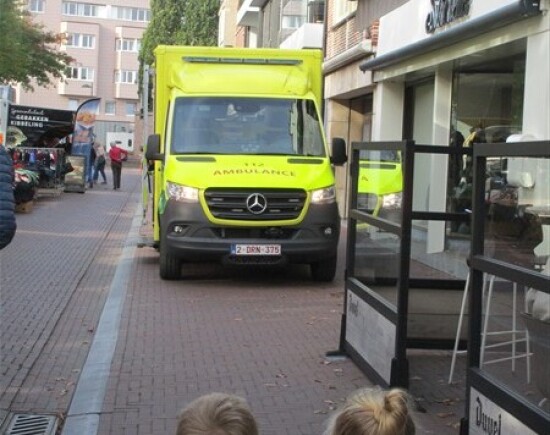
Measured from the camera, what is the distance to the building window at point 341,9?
18406mm

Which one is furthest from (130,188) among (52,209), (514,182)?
(514,182)

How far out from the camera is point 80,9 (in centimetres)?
8862

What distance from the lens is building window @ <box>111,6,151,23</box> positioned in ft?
293

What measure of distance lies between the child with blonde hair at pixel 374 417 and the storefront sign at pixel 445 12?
361 inches

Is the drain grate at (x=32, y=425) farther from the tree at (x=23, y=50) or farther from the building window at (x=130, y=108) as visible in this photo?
the building window at (x=130, y=108)

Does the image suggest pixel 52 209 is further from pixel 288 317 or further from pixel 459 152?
pixel 459 152

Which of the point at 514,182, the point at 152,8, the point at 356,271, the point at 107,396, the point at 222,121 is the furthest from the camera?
the point at 152,8

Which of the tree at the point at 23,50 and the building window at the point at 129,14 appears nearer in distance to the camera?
the tree at the point at 23,50

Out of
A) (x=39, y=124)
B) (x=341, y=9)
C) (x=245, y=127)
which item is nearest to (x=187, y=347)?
(x=245, y=127)

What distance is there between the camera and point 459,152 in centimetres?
584

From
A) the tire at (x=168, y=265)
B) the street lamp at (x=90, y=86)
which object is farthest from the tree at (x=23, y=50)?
the street lamp at (x=90, y=86)

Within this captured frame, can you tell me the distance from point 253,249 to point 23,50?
2995cm

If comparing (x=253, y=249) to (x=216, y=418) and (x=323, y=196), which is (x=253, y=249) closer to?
(x=323, y=196)

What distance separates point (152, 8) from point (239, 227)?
48642 millimetres
